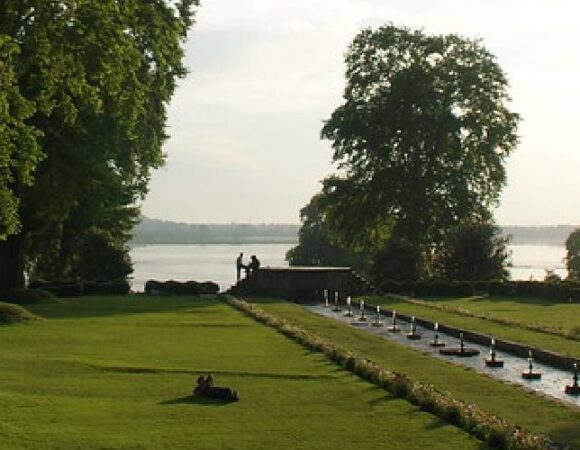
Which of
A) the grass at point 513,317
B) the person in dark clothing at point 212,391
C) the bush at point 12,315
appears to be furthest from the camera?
the bush at point 12,315

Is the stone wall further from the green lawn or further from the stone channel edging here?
the green lawn

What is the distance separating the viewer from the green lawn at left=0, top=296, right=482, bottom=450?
15156 mm

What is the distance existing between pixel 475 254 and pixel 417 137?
34.5 ft

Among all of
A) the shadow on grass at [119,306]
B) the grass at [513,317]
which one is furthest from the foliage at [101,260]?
the grass at [513,317]

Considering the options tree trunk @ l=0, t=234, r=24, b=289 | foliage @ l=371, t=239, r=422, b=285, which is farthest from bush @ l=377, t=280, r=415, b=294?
tree trunk @ l=0, t=234, r=24, b=289

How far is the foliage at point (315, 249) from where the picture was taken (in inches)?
3627

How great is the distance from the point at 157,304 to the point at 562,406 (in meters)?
28.8

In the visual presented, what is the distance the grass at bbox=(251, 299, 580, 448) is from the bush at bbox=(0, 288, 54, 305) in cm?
1505

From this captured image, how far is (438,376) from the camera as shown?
76.0 feet

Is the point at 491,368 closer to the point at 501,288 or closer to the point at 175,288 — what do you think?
the point at 501,288

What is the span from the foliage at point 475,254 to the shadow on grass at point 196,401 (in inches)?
1749

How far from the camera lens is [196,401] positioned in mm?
18406

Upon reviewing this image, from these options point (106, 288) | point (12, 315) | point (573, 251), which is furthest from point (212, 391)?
point (573, 251)

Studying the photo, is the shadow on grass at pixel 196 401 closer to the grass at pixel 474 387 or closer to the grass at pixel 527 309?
the grass at pixel 474 387
